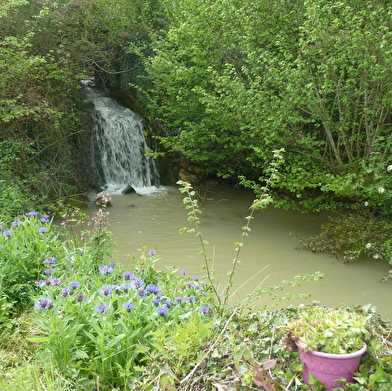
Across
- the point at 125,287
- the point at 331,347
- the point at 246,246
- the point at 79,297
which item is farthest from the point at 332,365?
the point at 246,246

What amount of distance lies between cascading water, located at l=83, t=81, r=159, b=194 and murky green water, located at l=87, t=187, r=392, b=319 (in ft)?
3.68

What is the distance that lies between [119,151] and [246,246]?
639 cm

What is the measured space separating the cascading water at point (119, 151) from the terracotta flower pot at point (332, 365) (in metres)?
10.6

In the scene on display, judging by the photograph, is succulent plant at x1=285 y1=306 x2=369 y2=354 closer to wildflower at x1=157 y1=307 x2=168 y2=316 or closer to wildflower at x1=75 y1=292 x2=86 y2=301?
wildflower at x1=157 y1=307 x2=168 y2=316

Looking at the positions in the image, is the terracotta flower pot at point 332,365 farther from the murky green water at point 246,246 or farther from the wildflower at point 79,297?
the murky green water at point 246,246

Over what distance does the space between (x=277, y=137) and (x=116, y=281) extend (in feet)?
16.5

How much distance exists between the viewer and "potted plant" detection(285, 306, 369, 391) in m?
1.90

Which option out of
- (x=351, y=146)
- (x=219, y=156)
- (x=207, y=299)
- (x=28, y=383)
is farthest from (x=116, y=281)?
(x=219, y=156)

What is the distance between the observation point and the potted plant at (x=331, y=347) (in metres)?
1.90

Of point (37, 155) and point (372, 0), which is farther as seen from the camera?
point (37, 155)

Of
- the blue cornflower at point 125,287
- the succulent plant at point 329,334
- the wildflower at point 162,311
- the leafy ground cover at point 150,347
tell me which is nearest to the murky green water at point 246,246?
the blue cornflower at point 125,287

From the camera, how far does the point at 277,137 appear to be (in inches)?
293

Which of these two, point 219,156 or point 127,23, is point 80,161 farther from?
point 127,23

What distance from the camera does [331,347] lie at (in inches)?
75.2
